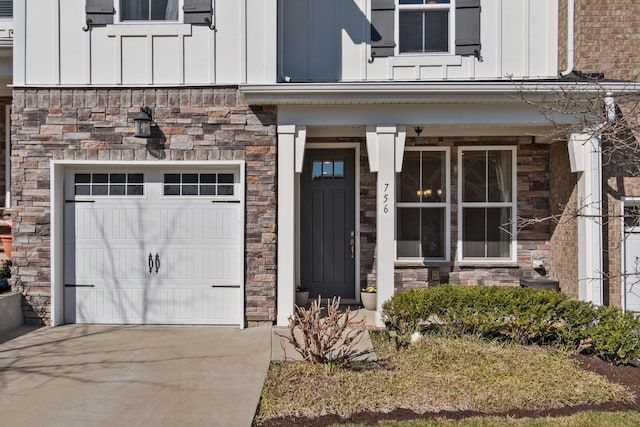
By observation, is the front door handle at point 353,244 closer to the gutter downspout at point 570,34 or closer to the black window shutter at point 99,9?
the gutter downspout at point 570,34

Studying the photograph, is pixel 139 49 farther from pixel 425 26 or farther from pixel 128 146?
pixel 425 26

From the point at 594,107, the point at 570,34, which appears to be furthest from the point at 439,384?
the point at 570,34

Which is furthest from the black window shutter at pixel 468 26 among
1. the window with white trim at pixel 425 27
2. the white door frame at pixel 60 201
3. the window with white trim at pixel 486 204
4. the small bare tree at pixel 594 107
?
the white door frame at pixel 60 201

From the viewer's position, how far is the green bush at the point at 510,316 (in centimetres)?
510

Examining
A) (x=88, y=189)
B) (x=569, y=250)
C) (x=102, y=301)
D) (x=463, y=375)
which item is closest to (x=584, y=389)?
(x=463, y=375)

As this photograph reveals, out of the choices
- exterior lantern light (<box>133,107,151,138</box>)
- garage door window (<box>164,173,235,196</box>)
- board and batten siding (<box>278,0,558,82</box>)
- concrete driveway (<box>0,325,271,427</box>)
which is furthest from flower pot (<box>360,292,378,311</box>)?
exterior lantern light (<box>133,107,151,138</box>)

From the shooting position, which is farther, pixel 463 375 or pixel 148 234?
pixel 148 234

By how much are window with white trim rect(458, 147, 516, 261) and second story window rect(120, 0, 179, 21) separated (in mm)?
4925

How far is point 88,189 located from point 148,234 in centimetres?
108

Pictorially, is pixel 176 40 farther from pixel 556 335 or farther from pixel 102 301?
pixel 556 335

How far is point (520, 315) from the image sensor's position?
5.35m

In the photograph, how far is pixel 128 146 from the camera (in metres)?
6.33

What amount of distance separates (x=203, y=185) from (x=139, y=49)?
81.3 inches

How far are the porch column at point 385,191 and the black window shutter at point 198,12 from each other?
274 cm
